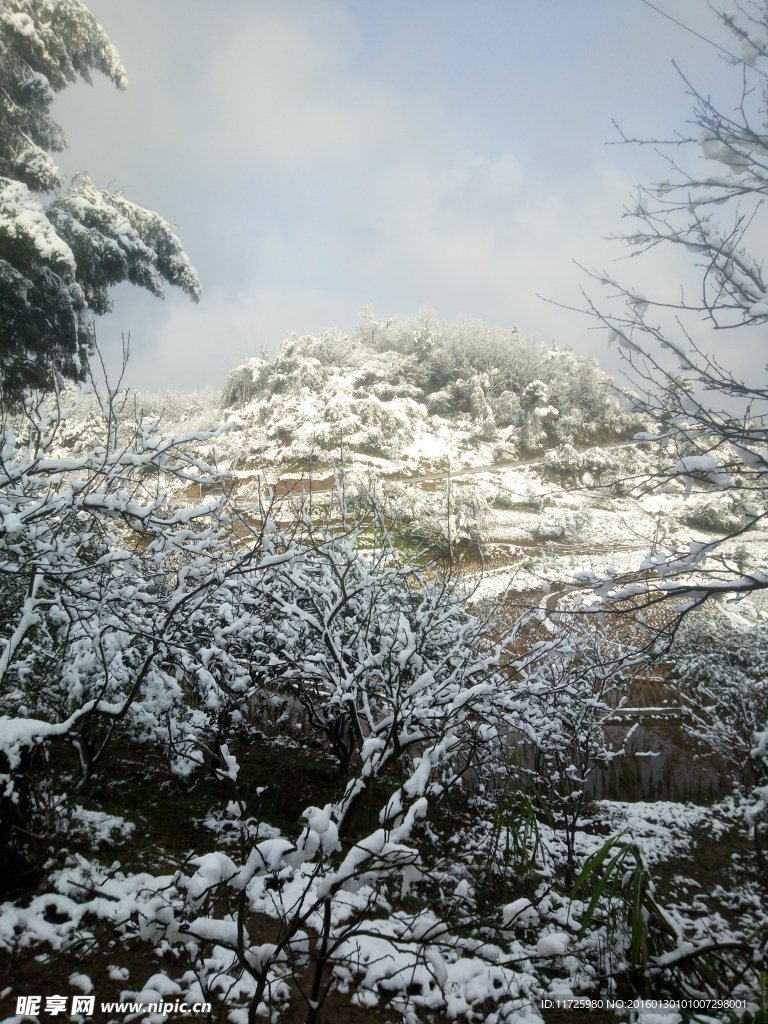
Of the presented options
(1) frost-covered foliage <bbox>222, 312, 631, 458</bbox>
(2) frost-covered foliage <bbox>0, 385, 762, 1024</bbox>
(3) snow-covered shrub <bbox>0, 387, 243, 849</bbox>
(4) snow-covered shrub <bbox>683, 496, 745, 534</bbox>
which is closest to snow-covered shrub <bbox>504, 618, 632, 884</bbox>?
(2) frost-covered foliage <bbox>0, 385, 762, 1024</bbox>

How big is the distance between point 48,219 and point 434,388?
2661 cm

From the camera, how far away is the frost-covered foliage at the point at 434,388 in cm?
2570

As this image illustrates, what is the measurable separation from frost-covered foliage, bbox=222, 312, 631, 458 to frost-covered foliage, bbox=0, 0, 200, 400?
1461 cm

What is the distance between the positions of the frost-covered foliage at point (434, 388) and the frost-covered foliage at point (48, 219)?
14.6 meters

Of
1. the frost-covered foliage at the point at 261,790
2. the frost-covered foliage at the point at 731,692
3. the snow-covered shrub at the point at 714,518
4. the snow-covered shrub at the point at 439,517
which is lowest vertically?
the frost-covered foliage at the point at 261,790

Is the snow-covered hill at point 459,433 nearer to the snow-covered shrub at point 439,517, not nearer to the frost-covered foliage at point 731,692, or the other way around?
the snow-covered shrub at point 439,517

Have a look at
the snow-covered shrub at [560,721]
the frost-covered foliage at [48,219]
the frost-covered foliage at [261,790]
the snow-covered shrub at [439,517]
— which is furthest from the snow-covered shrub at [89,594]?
the snow-covered shrub at [439,517]

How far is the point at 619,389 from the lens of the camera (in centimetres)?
275

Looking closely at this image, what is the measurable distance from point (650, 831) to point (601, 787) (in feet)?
4.26

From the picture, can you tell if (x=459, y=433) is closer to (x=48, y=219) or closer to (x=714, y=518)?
(x=714, y=518)

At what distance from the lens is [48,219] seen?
6840 millimetres

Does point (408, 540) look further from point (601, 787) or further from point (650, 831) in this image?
point (650, 831)

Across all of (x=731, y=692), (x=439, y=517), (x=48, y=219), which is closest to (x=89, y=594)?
(x=48, y=219)

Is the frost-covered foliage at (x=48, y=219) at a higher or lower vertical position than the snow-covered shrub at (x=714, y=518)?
lower
